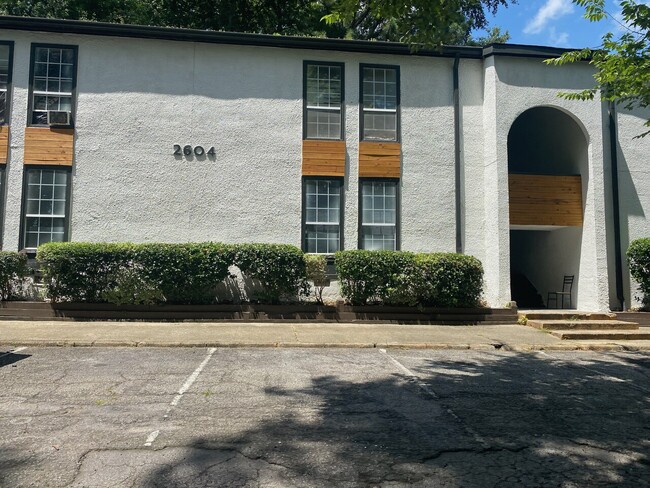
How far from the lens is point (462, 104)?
1379 centimetres

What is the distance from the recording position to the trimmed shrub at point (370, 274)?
38.8 feet

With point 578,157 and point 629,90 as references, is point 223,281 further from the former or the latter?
point 578,157

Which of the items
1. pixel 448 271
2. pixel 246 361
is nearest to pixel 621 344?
pixel 448 271

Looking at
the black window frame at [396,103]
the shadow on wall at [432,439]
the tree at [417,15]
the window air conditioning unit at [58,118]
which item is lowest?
the shadow on wall at [432,439]

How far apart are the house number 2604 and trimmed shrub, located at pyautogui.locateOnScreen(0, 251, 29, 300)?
13.9 feet

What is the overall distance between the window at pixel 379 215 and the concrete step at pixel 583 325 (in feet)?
12.8

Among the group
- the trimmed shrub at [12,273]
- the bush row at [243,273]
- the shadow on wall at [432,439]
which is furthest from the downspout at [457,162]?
the trimmed shrub at [12,273]

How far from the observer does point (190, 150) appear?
12812 millimetres

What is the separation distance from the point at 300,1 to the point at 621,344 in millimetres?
17481

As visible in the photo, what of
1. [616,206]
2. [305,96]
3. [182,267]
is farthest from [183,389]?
[616,206]

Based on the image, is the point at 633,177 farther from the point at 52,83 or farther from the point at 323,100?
the point at 52,83

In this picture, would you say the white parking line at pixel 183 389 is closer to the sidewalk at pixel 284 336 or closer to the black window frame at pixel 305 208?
the sidewalk at pixel 284 336

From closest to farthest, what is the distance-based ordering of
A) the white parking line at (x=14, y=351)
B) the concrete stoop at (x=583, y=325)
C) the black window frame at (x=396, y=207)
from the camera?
1. the white parking line at (x=14, y=351)
2. the concrete stoop at (x=583, y=325)
3. the black window frame at (x=396, y=207)

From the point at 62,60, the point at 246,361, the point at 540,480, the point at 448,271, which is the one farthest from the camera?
the point at 62,60
